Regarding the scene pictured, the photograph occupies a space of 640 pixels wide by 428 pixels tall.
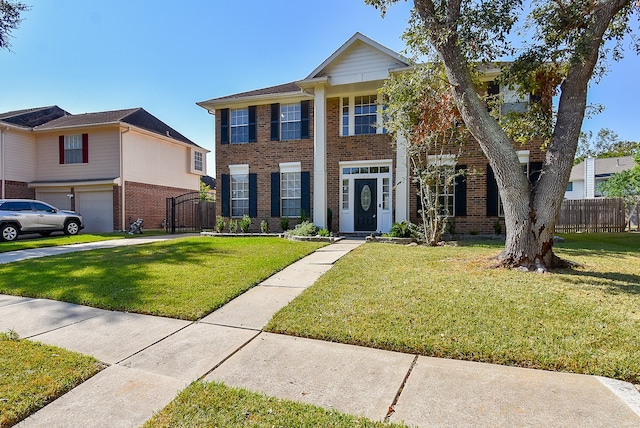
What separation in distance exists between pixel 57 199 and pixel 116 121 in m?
5.57

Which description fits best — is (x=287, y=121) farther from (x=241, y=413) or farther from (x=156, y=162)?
(x=241, y=413)

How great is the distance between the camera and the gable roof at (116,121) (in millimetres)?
17141

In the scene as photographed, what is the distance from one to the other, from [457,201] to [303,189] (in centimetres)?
573

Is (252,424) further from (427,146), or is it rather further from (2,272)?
(427,146)

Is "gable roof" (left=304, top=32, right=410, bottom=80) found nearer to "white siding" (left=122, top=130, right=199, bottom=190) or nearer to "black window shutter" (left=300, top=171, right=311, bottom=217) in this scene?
"black window shutter" (left=300, top=171, right=311, bottom=217)

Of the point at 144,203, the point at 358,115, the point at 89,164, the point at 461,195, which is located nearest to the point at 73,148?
the point at 89,164

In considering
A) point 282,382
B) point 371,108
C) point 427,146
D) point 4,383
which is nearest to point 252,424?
point 282,382

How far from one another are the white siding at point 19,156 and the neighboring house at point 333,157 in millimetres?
11059

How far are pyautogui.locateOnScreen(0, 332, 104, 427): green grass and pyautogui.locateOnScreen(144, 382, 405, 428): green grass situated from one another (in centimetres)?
94

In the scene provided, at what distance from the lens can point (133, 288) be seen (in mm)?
5348

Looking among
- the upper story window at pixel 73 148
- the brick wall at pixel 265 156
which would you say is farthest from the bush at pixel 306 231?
the upper story window at pixel 73 148

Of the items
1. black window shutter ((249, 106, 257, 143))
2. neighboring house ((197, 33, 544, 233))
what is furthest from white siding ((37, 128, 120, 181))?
A: black window shutter ((249, 106, 257, 143))

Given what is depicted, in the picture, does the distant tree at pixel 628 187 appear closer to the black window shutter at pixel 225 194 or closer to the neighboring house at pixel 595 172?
the neighboring house at pixel 595 172

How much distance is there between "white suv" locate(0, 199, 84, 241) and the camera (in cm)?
1298
